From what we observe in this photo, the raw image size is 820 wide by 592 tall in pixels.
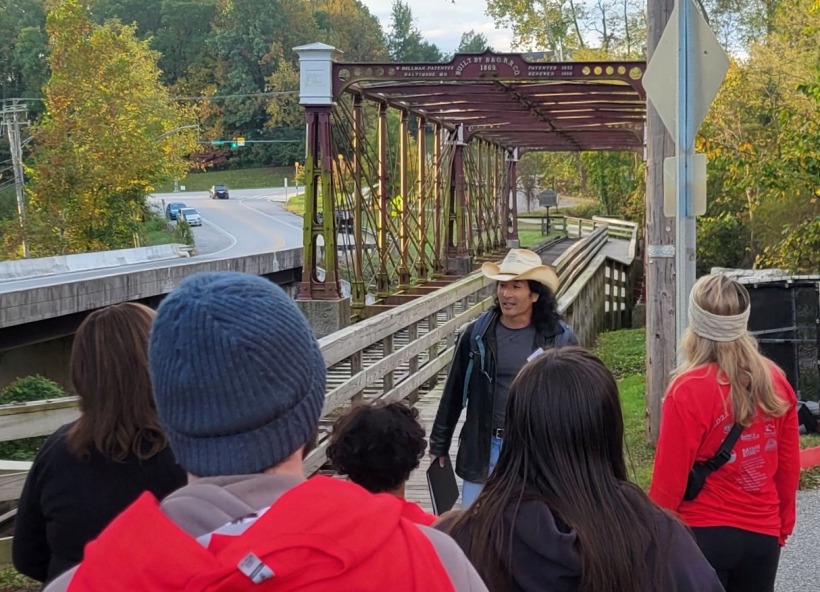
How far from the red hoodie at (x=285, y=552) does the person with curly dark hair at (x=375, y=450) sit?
171cm

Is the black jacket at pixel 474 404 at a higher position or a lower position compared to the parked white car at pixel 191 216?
lower

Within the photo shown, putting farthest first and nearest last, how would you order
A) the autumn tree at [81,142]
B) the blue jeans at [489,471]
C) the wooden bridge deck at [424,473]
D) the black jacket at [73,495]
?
1. the autumn tree at [81,142]
2. the wooden bridge deck at [424,473]
3. the blue jeans at [489,471]
4. the black jacket at [73,495]

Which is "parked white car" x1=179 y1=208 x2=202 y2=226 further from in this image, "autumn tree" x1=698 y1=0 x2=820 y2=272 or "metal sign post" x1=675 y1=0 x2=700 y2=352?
"metal sign post" x1=675 y1=0 x2=700 y2=352

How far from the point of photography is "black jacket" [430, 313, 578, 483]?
15.4 feet

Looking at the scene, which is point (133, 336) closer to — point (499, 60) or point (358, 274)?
point (499, 60)

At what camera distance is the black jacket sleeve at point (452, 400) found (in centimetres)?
486

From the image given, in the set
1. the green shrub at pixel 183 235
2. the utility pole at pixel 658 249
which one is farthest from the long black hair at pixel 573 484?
the green shrub at pixel 183 235

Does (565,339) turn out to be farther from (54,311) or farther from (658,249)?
(54,311)

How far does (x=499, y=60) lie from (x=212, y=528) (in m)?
12.9

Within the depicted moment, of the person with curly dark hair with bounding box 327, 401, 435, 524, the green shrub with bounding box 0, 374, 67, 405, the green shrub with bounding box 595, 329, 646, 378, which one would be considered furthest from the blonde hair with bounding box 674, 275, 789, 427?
the green shrub with bounding box 595, 329, 646, 378

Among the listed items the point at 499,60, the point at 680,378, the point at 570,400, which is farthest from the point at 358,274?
the point at 570,400

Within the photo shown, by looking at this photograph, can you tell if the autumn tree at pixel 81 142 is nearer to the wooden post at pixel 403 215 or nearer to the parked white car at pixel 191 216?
the parked white car at pixel 191 216

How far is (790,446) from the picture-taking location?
3.59 m

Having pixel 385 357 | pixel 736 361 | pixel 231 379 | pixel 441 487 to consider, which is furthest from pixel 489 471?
pixel 385 357
